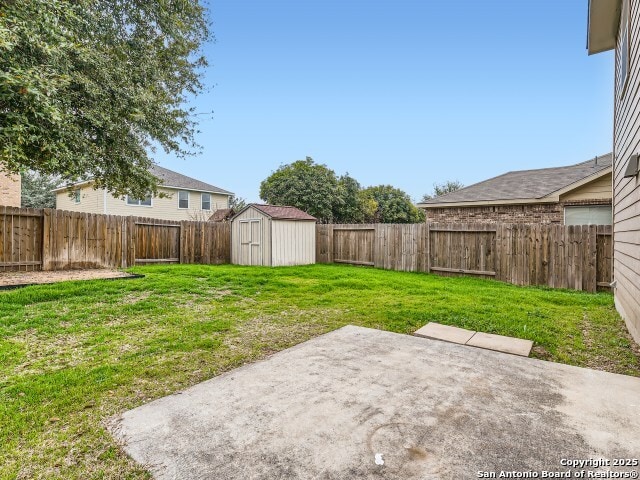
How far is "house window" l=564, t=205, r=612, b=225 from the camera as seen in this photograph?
32.8 ft

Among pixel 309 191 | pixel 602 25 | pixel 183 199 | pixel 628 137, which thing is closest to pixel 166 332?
pixel 628 137

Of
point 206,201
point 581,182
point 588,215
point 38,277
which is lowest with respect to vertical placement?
point 38,277

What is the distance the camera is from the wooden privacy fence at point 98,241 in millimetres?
8438

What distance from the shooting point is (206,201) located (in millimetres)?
21594

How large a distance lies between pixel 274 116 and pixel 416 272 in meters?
11.7

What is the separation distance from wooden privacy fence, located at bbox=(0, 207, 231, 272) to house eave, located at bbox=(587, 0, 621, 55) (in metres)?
11.2

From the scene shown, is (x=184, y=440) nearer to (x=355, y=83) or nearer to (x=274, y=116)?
(x=355, y=83)

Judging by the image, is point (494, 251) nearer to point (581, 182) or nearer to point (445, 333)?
point (581, 182)

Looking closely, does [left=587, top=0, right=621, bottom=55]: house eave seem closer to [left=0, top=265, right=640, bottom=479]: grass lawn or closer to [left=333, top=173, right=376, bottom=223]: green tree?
[left=0, top=265, right=640, bottom=479]: grass lawn

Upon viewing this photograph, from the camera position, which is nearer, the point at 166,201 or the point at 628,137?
the point at 628,137

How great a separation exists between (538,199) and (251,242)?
9.56 meters

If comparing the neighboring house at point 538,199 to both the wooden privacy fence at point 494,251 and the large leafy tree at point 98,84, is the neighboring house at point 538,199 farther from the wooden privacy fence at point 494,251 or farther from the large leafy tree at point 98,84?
the large leafy tree at point 98,84

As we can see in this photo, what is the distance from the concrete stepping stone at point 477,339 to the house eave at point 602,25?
198 inches

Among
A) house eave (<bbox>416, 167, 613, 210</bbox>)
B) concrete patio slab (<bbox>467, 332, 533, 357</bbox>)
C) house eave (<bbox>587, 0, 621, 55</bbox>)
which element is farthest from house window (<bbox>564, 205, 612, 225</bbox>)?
concrete patio slab (<bbox>467, 332, 533, 357</bbox>)
